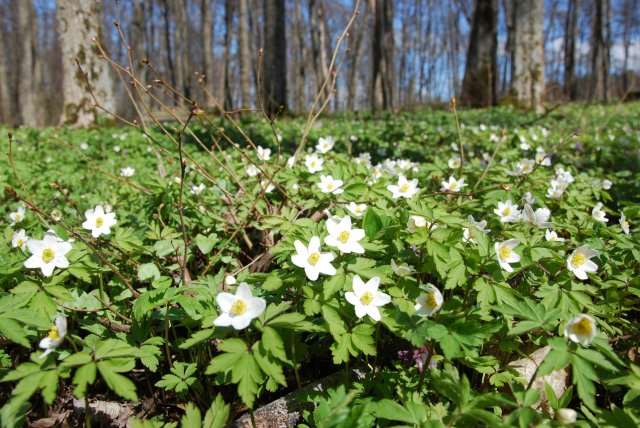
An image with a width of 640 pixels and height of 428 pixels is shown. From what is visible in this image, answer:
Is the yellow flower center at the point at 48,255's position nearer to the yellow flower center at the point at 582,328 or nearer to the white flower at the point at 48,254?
the white flower at the point at 48,254

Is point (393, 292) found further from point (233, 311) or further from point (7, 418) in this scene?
point (7, 418)

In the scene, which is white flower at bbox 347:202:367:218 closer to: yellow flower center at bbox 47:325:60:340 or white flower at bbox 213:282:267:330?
white flower at bbox 213:282:267:330

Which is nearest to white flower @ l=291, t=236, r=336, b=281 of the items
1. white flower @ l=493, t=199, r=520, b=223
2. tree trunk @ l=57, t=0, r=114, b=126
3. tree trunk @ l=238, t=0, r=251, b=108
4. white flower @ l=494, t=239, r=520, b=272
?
white flower @ l=494, t=239, r=520, b=272

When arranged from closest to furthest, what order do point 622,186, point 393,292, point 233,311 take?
1. point 233,311
2. point 393,292
3. point 622,186

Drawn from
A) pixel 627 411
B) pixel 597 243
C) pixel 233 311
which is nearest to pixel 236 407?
pixel 233 311

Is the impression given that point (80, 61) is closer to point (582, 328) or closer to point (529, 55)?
point (582, 328)
